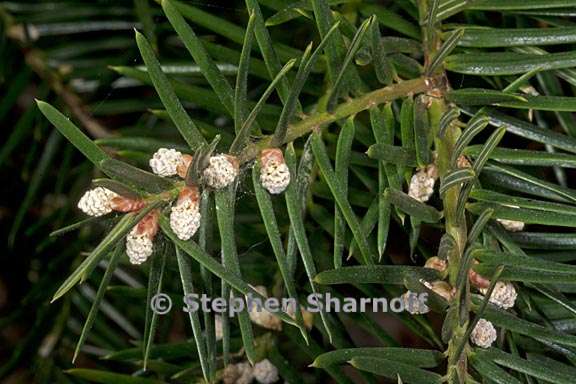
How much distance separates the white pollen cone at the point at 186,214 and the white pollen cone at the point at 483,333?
182mm

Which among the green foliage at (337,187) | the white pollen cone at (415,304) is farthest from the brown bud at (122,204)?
the white pollen cone at (415,304)

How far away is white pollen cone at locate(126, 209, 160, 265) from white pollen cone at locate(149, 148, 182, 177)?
0.02m

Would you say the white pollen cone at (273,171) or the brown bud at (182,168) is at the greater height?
the brown bud at (182,168)

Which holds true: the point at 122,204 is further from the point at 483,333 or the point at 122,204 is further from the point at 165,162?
the point at 483,333

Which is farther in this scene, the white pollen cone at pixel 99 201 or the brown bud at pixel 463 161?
the brown bud at pixel 463 161

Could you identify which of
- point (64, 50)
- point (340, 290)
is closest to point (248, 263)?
point (340, 290)

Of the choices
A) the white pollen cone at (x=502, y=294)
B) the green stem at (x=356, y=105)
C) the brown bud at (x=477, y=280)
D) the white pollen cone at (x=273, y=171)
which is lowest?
the white pollen cone at (x=502, y=294)

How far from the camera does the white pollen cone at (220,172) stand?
49 cm

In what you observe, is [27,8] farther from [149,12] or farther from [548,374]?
[548,374]

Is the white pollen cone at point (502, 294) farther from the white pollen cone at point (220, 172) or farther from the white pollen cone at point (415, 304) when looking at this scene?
the white pollen cone at point (220, 172)

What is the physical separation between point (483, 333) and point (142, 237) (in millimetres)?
214

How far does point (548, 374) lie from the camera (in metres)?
0.50

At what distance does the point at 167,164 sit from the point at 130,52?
1.86 feet

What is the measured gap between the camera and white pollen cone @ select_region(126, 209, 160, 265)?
48 centimetres
